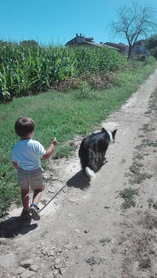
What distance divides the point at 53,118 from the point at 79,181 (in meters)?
3.32

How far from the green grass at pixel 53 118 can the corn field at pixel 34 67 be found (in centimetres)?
106

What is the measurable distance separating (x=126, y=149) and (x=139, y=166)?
3.23 ft

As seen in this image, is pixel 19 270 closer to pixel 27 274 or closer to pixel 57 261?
pixel 27 274

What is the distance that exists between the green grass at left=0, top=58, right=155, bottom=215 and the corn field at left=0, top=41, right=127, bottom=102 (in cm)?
106

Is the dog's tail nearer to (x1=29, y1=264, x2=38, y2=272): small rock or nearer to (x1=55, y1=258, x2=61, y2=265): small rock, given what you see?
(x1=55, y1=258, x2=61, y2=265): small rock

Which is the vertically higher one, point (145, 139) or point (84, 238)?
point (145, 139)

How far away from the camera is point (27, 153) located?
297 cm

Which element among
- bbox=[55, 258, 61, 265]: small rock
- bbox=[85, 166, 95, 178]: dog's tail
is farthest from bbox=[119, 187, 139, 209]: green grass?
bbox=[55, 258, 61, 265]: small rock

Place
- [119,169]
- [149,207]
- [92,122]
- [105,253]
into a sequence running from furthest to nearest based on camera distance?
[92,122]
[119,169]
[149,207]
[105,253]

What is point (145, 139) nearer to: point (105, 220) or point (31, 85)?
point (105, 220)

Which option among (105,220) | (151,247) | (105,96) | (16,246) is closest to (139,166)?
(105,220)

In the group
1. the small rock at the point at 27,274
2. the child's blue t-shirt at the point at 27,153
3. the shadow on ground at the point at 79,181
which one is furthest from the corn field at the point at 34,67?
the small rock at the point at 27,274

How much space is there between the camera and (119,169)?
4.62m

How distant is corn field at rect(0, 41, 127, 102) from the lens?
10084 millimetres
